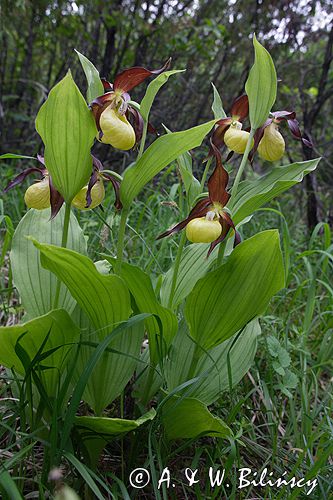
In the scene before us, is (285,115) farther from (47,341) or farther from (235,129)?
(47,341)

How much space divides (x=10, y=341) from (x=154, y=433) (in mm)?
385

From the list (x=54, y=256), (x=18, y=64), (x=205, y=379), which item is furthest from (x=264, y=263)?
(x=18, y=64)

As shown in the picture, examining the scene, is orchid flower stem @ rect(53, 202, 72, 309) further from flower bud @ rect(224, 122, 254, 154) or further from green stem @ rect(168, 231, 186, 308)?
flower bud @ rect(224, 122, 254, 154)

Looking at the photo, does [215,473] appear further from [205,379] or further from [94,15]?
[94,15]

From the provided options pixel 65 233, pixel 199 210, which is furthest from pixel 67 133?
pixel 199 210

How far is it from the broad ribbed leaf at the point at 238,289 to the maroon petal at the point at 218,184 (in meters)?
0.11

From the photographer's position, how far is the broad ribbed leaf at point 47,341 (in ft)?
2.97

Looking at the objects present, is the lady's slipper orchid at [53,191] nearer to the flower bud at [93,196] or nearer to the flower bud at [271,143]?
the flower bud at [93,196]

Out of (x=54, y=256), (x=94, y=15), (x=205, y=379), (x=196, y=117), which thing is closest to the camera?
(x=54, y=256)

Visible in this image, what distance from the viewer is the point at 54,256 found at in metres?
0.89

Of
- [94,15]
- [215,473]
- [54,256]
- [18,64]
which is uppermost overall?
[94,15]

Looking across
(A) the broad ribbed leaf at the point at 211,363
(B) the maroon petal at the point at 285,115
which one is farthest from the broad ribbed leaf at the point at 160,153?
(A) the broad ribbed leaf at the point at 211,363

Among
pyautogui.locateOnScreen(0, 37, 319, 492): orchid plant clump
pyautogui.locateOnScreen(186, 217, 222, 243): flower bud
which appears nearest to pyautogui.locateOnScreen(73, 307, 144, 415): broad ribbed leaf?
pyautogui.locateOnScreen(0, 37, 319, 492): orchid plant clump

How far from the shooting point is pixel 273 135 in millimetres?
1115
